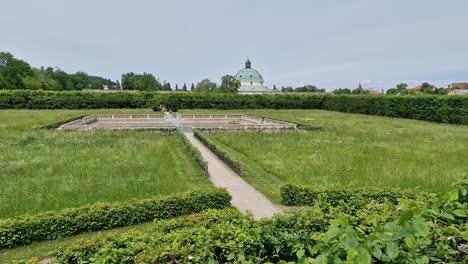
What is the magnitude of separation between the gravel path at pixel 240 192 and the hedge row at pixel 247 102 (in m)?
31.1

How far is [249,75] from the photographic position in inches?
5359

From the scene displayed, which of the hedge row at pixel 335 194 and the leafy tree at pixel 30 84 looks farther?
the leafy tree at pixel 30 84

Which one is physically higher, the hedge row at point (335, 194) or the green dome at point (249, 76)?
the green dome at point (249, 76)

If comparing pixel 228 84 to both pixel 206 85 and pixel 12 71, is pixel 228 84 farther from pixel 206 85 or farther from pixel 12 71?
pixel 12 71

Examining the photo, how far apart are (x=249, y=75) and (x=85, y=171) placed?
4999 inches

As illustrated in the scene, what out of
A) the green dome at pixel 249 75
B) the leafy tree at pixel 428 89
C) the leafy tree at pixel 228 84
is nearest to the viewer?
the leafy tree at pixel 428 89

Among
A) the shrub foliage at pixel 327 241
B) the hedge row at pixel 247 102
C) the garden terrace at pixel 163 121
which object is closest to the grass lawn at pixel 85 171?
the shrub foliage at pixel 327 241

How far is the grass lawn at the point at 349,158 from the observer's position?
11336mm

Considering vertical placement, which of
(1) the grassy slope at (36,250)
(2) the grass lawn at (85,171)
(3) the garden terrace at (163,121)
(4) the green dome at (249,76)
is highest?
→ (4) the green dome at (249,76)

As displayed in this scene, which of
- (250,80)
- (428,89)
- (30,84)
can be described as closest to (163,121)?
(30,84)

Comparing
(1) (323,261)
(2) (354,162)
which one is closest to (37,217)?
(1) (323,261)

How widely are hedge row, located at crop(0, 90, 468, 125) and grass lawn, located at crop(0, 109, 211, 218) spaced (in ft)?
99.9

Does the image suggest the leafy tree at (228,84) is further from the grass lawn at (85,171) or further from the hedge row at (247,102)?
the grass lawn at (85,171)

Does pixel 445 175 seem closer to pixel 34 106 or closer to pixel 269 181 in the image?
pixel 269 181
